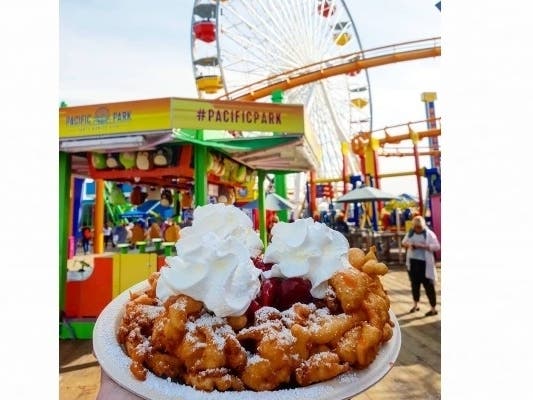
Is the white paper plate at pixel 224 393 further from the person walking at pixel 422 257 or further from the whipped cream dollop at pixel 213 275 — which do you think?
the person walking at pixel 422 257

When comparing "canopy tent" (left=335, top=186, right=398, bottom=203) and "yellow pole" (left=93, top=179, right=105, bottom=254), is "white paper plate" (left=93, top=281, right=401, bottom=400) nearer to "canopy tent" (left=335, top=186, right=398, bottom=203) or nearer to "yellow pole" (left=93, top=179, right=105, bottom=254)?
"yellow pole" (left=93, top=179, right=105, bottom=254)

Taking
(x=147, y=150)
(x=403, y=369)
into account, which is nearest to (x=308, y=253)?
(x=403, y=369)

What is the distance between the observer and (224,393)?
1.59ft

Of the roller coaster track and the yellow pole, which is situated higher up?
the roller coaster track

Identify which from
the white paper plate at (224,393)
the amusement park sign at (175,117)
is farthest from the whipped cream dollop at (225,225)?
the amusement park sign at (175,117)

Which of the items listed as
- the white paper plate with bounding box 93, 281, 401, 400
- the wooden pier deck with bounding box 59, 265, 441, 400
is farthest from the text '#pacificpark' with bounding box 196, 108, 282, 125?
the white paper plate with bounding box 93, 281, 401, 400

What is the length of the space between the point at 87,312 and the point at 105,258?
386 mm

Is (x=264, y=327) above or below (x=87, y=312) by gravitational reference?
above

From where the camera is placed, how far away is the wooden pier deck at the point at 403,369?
5.74ft

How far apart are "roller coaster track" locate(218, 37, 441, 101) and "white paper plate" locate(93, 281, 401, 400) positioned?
7.37m

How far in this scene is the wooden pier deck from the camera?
68.9 inches

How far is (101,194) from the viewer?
425 cm

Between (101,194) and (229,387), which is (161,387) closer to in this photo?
(229,387)

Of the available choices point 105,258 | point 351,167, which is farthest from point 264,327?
point 351,167
